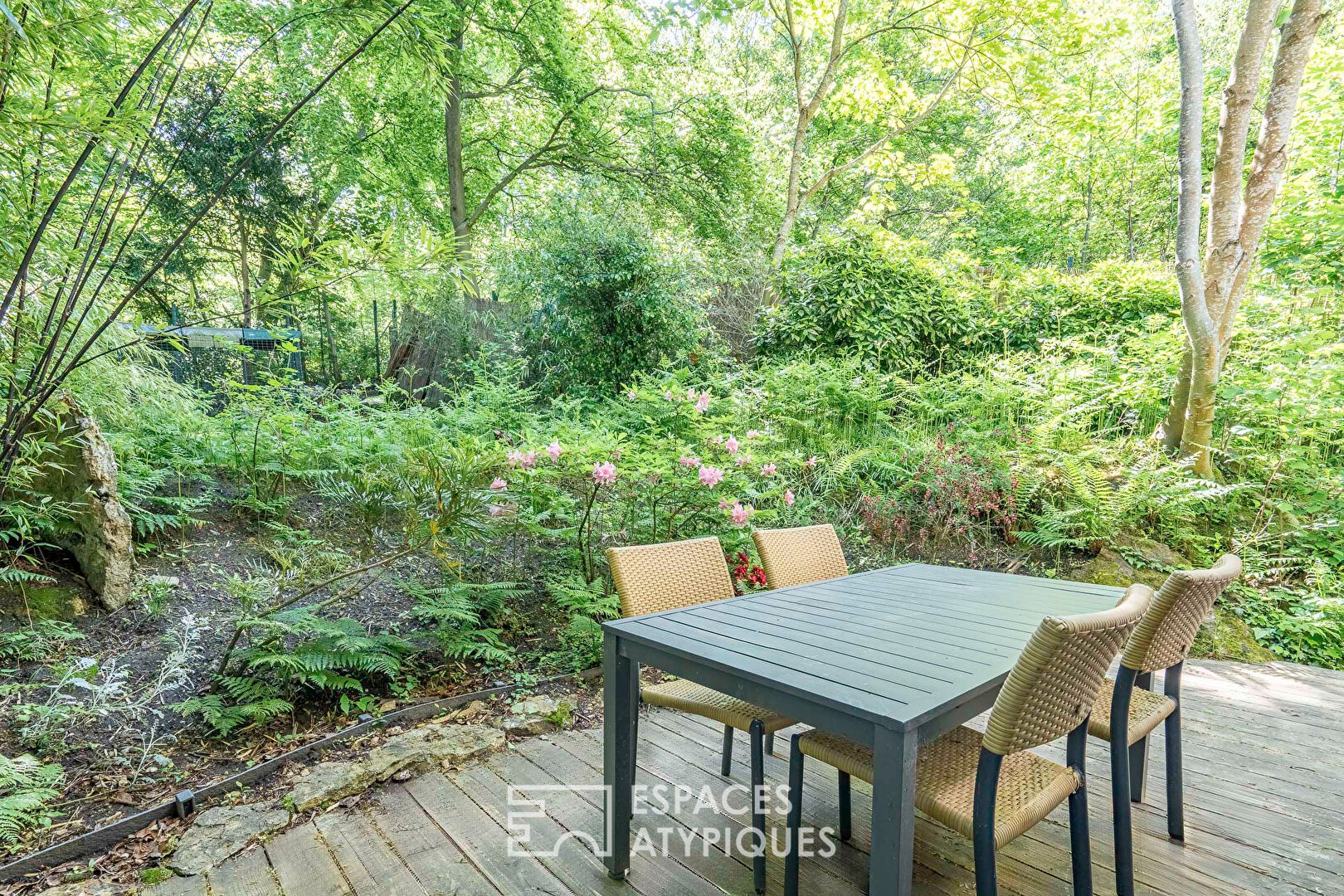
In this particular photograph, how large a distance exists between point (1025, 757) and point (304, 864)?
6.34ft

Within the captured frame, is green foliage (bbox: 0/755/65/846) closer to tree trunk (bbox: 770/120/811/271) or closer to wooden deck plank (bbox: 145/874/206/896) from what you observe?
Result: wooden deck plank (bbox: 145/874/206/896)

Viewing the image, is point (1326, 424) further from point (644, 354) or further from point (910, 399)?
point (644, 354)

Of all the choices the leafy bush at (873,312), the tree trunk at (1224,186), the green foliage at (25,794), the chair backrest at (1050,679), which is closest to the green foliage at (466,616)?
the green foliage at (25,794)

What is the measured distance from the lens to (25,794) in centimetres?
184

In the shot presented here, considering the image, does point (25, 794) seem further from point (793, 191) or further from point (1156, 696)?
point (793, 191)

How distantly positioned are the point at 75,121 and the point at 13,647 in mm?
1932

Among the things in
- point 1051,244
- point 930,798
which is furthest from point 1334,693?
point 1051,244

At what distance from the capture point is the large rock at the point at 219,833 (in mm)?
1780

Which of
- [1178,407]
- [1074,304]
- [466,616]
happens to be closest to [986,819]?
[466,616]

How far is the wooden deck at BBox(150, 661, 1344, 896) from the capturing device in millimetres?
1767

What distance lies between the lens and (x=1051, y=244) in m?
11.9

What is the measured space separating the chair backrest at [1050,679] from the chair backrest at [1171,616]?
1.14 ft

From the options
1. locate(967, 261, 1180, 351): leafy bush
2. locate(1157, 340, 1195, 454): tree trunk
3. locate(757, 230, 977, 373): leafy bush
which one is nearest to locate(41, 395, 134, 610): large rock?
locate(757, 230, 977, 373): leafy bush

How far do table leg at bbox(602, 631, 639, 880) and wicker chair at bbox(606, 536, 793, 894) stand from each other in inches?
1.5
